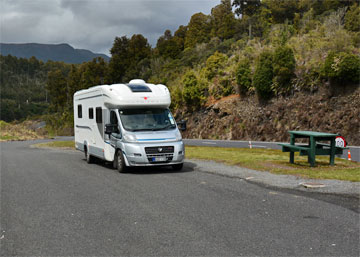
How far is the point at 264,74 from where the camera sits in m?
35.1

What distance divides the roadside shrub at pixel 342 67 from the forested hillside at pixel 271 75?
63 millimetres

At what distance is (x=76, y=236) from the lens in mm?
6281

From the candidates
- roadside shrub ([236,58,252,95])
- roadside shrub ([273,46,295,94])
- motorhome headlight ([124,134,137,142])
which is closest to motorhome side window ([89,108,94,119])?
motorhome headlight ([124,134,137,142])

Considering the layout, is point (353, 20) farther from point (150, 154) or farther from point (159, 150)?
point (150, 154)

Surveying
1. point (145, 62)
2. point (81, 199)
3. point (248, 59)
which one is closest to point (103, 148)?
point (81, 199)

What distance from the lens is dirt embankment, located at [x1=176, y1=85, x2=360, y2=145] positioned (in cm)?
2867

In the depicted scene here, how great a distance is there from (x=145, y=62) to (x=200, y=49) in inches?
654

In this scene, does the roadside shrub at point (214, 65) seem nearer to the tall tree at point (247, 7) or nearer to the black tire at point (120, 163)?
the tall tree at point (247, 7)

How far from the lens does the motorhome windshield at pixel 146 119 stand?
14.0 m

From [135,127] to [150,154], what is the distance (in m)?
1.32

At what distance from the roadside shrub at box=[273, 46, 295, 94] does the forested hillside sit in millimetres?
79

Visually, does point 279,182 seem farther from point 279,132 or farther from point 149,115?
point 279,132

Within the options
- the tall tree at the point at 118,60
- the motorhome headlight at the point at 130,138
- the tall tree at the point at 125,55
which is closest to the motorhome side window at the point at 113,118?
the motorhome headlight at the point at 130,138

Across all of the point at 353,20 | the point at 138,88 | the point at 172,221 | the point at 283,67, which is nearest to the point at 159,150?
the point at 138,88
